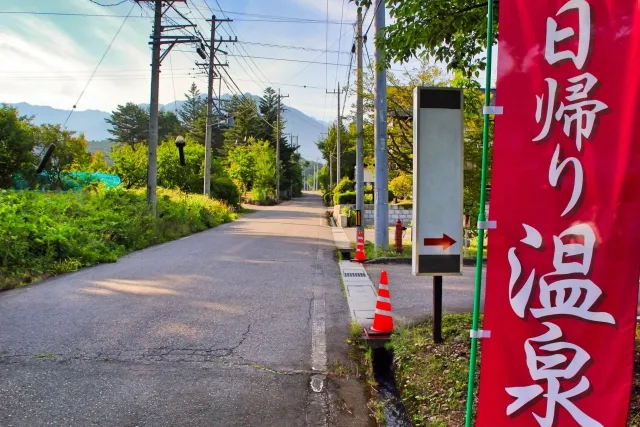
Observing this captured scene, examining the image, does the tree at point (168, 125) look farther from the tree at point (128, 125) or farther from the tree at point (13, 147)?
the tree at point (13, 147)

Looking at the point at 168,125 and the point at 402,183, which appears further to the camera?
the point at 168,125

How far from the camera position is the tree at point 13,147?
657 inches

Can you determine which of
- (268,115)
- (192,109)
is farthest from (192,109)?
(268,115)

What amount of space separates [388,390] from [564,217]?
2.66m

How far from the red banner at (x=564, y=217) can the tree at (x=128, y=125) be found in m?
83.8

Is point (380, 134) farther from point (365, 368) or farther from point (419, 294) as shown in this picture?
point (365, 368)

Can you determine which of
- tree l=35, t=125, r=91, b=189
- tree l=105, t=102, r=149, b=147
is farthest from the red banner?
tree l=105, t=102, r=149, b=147

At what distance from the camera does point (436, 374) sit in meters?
3.93

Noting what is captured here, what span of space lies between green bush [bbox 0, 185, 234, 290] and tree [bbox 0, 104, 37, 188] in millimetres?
3777

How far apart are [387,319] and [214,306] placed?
2.55 metres

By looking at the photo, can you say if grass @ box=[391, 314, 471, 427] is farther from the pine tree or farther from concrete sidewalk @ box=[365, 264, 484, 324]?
the pine tree

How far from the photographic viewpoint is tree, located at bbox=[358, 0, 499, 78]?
4340 mm

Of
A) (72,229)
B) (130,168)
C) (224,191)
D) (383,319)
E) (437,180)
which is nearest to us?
(437,180)

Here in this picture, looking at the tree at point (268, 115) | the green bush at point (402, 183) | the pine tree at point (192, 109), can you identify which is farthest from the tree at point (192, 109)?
the green bush at point (402, 183)
